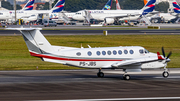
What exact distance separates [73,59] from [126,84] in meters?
4.99

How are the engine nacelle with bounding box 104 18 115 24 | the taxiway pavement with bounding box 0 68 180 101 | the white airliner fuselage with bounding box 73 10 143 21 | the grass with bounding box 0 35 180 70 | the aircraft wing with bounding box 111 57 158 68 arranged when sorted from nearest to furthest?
the taxiway pavement with bounding box 0 68 180 101, the aircraft wing with bounding box 111 57 158 68, the grass with bounding box 0 35 180 70, the engine nacelle with bounding box 104 18 115 24, the white airliner fuselage with bounding box 73 10 143 21

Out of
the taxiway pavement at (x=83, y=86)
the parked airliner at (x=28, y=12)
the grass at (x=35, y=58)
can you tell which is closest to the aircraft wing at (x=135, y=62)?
the taxiway pavement at (x=83, y=86)

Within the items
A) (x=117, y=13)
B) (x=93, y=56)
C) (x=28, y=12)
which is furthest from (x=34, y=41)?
(x=28, y=12)

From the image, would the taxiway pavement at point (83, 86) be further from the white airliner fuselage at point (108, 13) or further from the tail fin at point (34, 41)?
the white airliner fuselage at point (108, 13)

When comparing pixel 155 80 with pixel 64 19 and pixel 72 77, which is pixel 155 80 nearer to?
pixel 72 77

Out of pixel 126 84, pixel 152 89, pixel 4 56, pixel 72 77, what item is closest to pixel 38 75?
pixel 72 77

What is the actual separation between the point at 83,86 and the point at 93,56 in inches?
157

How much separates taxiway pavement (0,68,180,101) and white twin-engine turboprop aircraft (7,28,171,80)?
1244 millimetres

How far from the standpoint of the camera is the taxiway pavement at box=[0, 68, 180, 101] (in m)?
19.0

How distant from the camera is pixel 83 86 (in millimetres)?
22203

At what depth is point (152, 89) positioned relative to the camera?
69.1 ft

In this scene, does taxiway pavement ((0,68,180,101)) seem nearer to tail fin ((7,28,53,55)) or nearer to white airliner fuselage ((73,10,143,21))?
tail fin ((7,28,53,55))

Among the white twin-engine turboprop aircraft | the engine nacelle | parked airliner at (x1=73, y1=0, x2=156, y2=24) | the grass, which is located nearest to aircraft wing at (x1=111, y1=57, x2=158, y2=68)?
the white twin-engine turboprop aircraft

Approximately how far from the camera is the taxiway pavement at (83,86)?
19031mm
